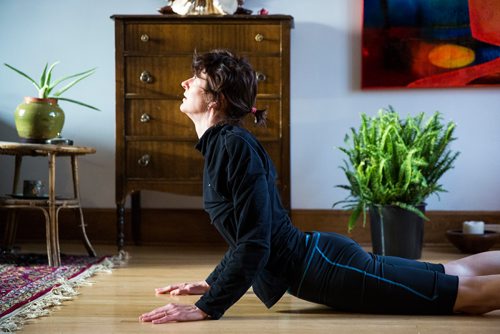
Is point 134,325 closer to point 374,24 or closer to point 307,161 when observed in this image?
point 307,161

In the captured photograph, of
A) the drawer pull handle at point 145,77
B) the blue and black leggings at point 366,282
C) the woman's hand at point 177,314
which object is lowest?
the woman's hand at point 177,314

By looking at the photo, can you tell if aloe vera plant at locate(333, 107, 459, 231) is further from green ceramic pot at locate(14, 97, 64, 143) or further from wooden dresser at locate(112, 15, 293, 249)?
green ceramic pot at locate(14, 97, 64, 143)

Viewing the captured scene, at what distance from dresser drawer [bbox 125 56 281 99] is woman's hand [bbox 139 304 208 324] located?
181cm

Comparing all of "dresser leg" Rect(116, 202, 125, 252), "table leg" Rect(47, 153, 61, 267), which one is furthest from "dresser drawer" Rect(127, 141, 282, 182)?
"table leg" Rect(47, 153, 61, 267)

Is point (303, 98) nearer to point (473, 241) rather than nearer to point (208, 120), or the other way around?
point (473, 241)

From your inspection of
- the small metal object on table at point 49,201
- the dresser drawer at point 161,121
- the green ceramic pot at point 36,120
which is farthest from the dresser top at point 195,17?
the small metal object on table at point 49,201

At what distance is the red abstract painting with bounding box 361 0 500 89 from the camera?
160 inches

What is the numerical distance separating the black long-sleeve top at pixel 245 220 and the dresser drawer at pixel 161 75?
63.8 inches

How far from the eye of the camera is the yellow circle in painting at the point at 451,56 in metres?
4.08

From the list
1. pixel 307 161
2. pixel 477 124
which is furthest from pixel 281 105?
pixel 477 124

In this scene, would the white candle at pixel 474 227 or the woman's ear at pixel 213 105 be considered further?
the white candle at pixel 474 227

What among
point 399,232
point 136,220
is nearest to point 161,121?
point 136,220

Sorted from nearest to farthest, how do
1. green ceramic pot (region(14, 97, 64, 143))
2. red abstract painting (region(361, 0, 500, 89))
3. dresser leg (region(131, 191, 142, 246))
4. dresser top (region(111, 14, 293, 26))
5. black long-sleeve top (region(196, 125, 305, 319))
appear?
black long-sleeve top (region(196, 125, 305, 319)) → green ceramic pot (region(14, 97, 64, 143)) → dresser top (region(111, 14, 293, 26)) → red abstract painting (region(361, 0, 500, 89)) → dresser leg (region(131, 191, 142, 246))

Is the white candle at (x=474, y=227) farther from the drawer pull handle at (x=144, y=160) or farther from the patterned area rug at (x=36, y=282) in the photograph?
the patterned area rug at (x=36, y=282)
